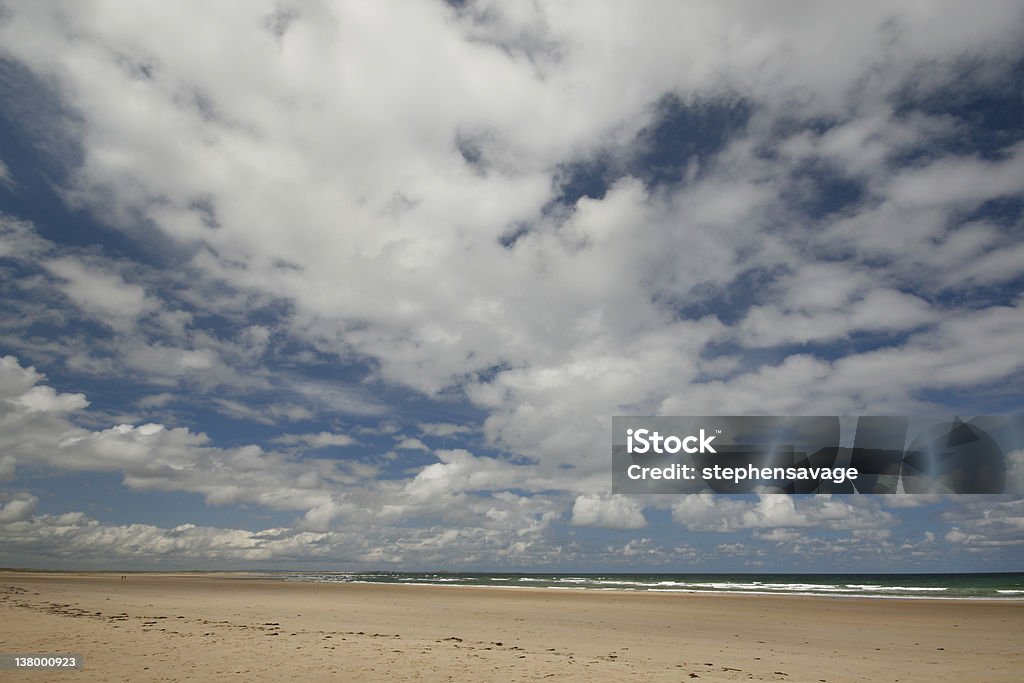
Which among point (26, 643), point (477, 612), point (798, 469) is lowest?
point (477, 612)

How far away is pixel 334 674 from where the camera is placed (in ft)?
43.2

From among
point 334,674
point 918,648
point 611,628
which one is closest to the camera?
point 334,674

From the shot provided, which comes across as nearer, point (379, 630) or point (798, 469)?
point (379, 630)

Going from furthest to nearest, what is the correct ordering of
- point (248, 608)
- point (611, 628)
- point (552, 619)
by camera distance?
point (248, 608), point (552, 619), point (611, 628)

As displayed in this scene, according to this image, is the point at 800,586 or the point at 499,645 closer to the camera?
the point at 499,645

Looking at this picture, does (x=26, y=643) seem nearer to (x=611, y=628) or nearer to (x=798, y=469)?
(x=611, y=628)

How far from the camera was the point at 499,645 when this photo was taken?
18875 mm

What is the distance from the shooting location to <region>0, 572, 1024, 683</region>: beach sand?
13.9m

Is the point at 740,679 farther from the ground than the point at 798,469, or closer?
closer

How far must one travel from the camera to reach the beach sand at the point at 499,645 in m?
13.9

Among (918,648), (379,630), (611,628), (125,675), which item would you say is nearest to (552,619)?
(611,628)

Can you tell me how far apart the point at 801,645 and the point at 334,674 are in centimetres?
1734

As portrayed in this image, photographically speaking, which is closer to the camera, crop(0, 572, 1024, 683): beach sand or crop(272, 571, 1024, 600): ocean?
crop(0, 572, 1024, 683): beach sand

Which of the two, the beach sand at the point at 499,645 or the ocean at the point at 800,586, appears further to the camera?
the ocean at the point at 800,586
